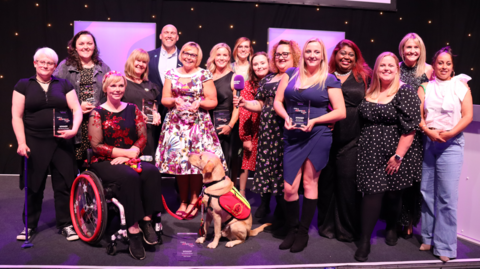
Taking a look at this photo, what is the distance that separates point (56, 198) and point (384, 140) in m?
2.75

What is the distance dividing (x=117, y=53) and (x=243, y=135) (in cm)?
254

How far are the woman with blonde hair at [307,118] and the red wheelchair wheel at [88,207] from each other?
139 centimetres

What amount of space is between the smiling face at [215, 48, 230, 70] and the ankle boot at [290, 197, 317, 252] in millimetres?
1653

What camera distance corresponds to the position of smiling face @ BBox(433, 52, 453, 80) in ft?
9.52

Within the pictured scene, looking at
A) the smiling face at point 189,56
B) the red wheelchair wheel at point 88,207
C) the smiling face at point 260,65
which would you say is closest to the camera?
the red wheelchair wheel at point 88,207

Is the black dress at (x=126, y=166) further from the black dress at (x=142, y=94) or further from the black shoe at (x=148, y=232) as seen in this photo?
the black dress at (x=142, y=94)

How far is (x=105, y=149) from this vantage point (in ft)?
9.38

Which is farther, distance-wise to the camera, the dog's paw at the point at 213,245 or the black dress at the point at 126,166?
the dog's paw at the point at 213,245

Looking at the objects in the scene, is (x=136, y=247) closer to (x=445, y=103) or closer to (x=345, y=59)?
(x=345, y=59)

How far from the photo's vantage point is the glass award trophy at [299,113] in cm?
270

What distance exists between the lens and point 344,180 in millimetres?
3100

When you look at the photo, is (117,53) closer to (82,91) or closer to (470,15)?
(82,91)

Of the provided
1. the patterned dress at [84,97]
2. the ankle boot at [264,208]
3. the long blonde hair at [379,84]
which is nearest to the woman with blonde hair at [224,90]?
the ankle boot at [264,208]

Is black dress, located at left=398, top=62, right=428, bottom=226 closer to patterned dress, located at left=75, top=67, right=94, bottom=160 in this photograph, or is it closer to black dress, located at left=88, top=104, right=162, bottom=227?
black dress, located at left=88, top=104, right=162, bottom=227
